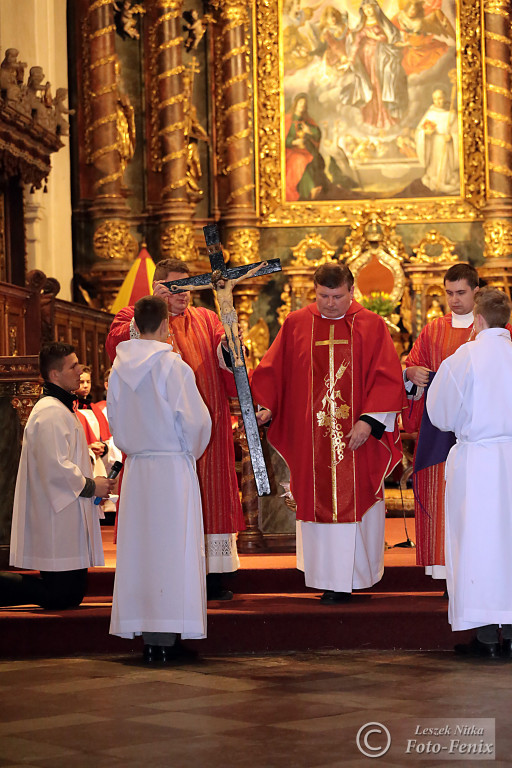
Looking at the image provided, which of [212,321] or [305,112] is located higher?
[305,112]

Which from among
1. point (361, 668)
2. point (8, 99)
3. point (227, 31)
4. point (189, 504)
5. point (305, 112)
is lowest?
point (361, 668)

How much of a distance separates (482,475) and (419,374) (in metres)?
0.94

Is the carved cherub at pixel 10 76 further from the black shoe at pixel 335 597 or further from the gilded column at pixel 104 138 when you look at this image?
the black shoe at pixel 335 597

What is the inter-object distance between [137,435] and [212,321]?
116 cm

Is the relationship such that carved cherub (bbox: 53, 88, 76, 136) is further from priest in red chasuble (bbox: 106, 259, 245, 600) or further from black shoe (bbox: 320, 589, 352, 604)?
black shoe (bbox: 320, 589, 352, 604)

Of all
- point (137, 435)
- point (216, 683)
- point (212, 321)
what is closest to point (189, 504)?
point (137, 435)

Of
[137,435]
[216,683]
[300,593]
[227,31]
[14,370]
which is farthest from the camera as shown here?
[227,31]

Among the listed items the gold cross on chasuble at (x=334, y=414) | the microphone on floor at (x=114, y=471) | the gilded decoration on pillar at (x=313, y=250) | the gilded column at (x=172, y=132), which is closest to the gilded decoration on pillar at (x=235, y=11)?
the gilded column at (x=172, y=132)

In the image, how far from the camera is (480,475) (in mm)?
5887

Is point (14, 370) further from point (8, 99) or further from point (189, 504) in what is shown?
point (8, 99)

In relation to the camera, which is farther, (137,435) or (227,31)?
(227,31)

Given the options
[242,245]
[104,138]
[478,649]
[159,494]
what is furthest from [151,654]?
[242,245]

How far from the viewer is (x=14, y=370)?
7.48m

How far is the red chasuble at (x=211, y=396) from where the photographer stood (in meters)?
6.64
